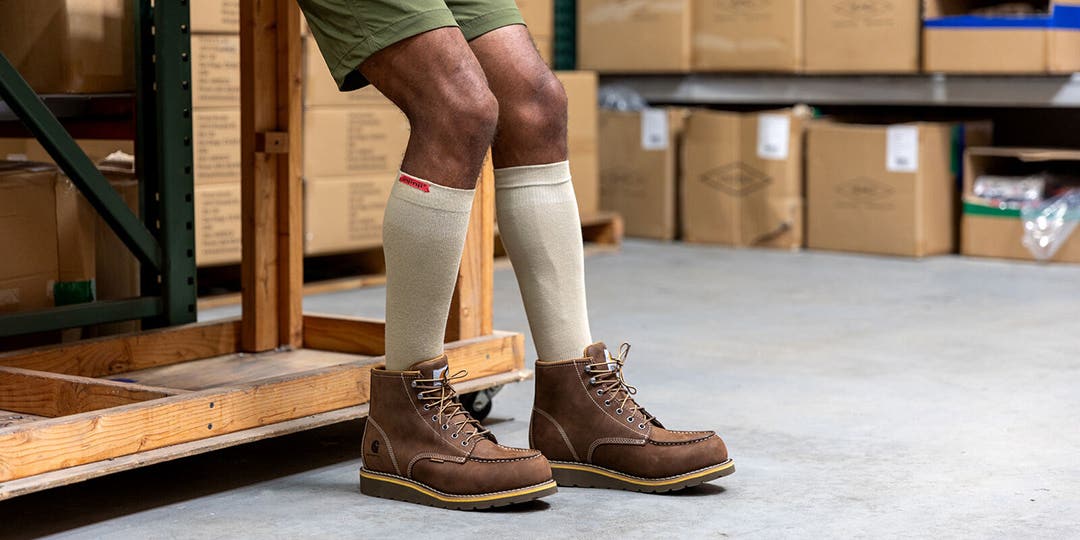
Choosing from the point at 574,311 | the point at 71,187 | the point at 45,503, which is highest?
the point at 71,187

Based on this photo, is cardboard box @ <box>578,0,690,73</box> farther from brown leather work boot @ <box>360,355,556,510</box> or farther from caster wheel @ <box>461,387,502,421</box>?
brown leather work boot @ <box>360,355,556,510</box>

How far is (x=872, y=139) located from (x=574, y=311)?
3.42 metres

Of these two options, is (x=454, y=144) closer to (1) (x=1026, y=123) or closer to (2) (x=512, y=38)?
(2) (x=512, y=38)

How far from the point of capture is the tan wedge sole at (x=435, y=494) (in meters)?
1.90

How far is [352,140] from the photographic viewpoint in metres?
4.38

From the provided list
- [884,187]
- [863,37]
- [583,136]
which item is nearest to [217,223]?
[583,136]

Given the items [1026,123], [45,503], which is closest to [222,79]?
[45,503]

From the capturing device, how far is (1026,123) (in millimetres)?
5879

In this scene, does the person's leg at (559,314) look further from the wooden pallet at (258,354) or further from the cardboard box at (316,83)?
the cardboard box at (316,83)

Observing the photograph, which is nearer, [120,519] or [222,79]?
[120,519]

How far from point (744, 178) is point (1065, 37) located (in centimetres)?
131

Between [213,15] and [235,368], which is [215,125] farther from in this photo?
[235,368]

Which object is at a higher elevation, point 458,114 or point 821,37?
point 821,37

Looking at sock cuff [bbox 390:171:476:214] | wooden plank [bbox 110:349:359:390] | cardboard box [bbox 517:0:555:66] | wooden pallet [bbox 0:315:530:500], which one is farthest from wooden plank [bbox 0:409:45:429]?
cardboard box [bbox 517:0:555:66]
